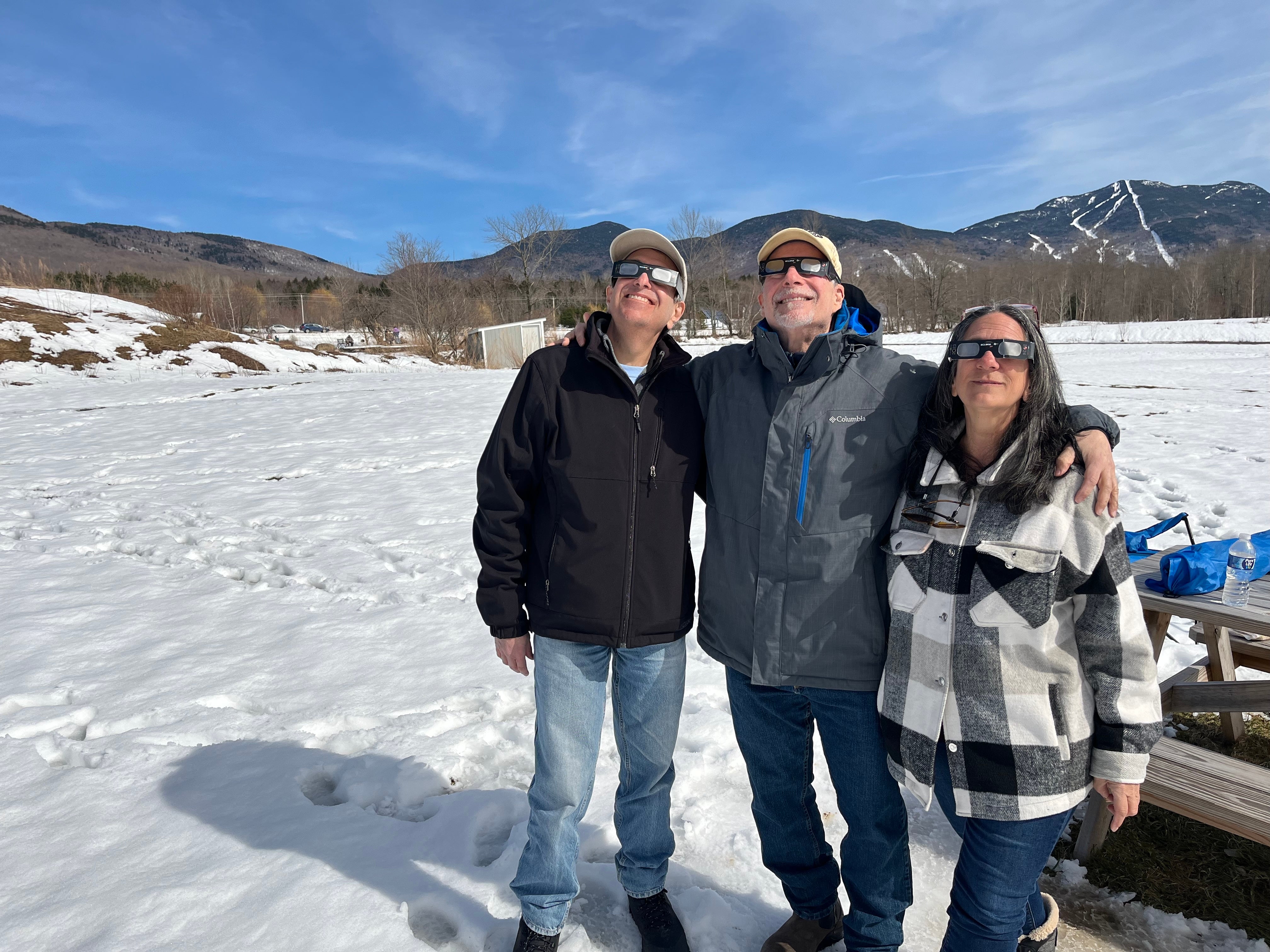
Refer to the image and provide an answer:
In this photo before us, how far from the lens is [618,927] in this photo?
2205mm

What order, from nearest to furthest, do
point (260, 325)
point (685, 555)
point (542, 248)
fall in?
point (685, 555) < point (260, 325) < point (542, 248)

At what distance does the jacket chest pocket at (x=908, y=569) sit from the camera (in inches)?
67.9

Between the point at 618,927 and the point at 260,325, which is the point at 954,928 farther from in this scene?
the point at 260,325

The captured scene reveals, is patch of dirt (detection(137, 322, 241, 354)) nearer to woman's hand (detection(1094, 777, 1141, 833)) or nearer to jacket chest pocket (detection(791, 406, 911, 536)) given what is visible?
jacket chest pocket (detection(791, 406, 911, 536))

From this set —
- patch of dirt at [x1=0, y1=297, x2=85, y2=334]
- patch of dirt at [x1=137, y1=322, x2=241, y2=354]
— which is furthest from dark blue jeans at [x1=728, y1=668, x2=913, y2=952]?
patch of dirt at [x1=0, y1=297, x2=85, y2=334]

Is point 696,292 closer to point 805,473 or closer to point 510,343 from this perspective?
point 510,343

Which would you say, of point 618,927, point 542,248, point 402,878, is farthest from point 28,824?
point 542,248

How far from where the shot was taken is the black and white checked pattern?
153cm

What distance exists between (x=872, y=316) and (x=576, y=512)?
1113 millimetres

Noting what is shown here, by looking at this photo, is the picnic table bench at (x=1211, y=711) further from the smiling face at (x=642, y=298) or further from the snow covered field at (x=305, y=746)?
the smiling face at (x=642, y=298)

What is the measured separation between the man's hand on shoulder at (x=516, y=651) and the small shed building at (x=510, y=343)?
24420 millimetres

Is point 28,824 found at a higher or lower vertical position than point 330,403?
lower

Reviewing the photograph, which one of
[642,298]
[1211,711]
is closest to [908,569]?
[642,298]

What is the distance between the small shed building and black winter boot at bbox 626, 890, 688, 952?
80.9ft
